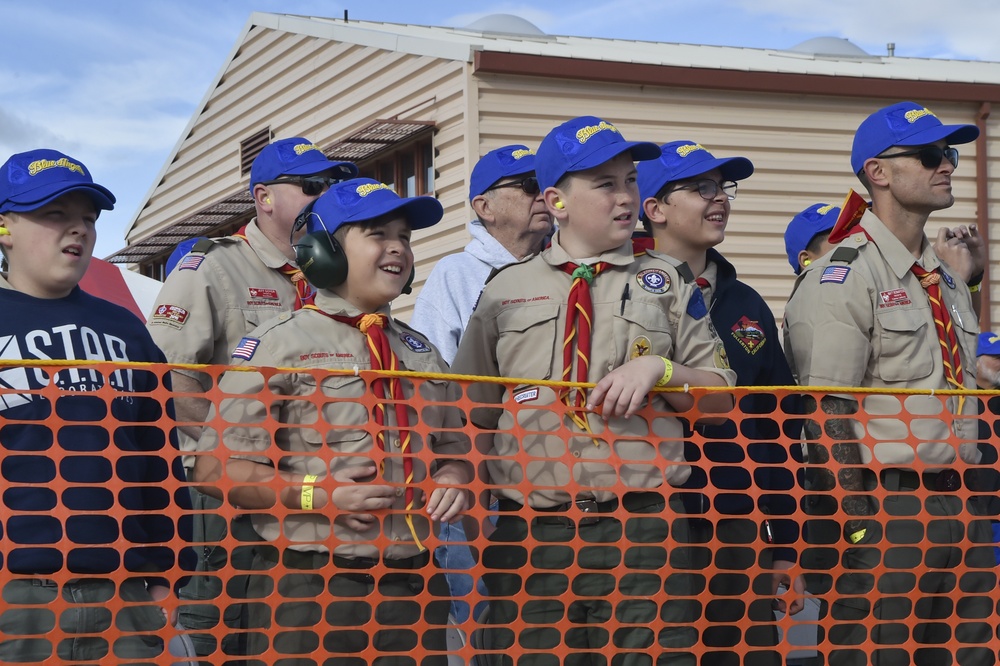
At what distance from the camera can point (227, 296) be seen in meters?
5.07

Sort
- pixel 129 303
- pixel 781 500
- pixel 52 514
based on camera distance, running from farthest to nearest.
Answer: pixel 129 303, pixel 781 500, pixel 52 514

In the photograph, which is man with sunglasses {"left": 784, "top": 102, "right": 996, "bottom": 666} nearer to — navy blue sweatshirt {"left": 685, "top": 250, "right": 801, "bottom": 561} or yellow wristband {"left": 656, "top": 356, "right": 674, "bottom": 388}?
navy blue sweatshirt {"left": 685, "top": 250, "right": 801, "bottom": 561}

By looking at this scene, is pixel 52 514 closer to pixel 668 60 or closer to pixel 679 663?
pixel 679 663

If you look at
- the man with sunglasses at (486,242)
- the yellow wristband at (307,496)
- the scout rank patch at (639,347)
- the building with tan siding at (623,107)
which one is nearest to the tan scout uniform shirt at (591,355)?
the scout rank patch at (639,347)

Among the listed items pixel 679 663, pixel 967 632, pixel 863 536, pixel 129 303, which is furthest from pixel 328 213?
pixel 129 303

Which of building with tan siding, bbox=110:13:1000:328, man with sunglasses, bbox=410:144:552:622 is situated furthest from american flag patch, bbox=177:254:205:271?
building with tan siding, bbox=110:13:1000:328

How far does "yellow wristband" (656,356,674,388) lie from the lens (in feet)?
12.4

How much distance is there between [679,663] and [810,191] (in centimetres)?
976

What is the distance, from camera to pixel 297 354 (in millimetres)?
3787

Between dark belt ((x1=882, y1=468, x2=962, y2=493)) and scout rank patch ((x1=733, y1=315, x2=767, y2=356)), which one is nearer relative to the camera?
dark belt ((x1=882, y1=468, x2=962, y2=493))

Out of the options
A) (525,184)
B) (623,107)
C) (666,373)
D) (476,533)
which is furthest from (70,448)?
(623,107)

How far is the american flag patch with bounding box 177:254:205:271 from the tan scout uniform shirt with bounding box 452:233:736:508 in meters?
1.51

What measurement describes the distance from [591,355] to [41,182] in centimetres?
185

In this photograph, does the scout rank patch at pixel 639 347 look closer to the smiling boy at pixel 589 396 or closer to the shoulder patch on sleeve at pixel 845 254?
the smiling boy at pixel 589 396
